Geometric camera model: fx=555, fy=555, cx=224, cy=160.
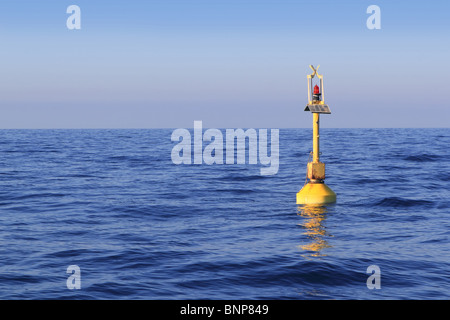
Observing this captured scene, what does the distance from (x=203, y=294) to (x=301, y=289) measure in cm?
216

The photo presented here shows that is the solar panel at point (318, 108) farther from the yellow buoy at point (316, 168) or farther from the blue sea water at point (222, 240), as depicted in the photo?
the blue sea water at point (222, 240)

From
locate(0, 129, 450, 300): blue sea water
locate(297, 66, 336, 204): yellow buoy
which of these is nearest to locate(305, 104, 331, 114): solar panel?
locate(297, 66, 336, 204): yellow buoy

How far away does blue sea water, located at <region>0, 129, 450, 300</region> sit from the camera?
12.0m

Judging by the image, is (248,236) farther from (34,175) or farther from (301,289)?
(34,175)

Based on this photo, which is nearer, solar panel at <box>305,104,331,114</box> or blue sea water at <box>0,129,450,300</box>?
blue sea water at <box>0,129,450,300</box>

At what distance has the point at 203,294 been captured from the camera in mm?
11453

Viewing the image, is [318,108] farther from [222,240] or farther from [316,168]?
[222,240]

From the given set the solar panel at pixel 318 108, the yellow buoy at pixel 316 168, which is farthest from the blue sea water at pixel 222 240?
the solar panel at pixel 318 108

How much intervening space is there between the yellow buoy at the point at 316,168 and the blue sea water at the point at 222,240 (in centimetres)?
52

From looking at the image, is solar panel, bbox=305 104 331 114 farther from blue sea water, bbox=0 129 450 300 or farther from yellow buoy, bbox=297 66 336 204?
blue sea water, bbox=0 129 450 300

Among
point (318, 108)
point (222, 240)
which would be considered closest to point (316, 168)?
point (318, 108)

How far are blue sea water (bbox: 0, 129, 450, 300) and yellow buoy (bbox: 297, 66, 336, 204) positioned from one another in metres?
0.52

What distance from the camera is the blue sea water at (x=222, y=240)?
1203cm
